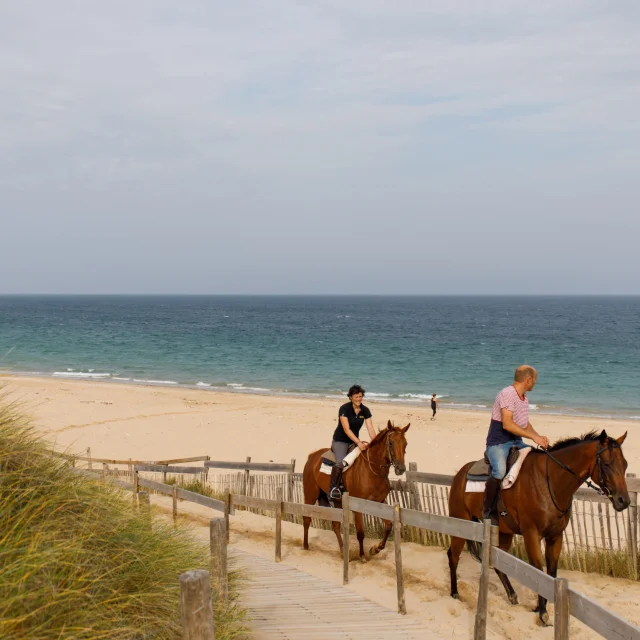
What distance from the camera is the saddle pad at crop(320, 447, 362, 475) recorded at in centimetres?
1093

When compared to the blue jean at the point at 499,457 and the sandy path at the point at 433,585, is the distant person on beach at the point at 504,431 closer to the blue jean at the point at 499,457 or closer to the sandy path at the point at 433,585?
the blue jean at the point at 499,457

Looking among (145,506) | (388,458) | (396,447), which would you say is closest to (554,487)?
(396,447)

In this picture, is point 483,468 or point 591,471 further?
point 483,468

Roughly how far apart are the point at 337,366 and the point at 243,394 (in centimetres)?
1845

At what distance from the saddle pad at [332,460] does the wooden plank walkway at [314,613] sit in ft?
6.99

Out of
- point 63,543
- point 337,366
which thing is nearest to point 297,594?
point 63,543

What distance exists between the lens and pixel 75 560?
16.7ft

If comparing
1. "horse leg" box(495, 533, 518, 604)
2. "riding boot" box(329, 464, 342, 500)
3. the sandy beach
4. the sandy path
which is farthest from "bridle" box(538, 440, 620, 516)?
the sandy beach

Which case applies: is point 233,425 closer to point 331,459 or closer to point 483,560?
point 331,459

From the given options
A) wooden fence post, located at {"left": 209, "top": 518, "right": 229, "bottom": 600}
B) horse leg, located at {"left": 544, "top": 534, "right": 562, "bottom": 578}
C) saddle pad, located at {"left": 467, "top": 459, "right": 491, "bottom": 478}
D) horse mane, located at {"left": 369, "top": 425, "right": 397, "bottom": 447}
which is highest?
horse mane, located at {"left": 369, "top": 425, "right": 397, "bottom": 447}

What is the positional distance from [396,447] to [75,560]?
570cm

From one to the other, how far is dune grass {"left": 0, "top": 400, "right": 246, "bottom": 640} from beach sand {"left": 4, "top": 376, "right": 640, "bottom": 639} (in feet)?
4.79

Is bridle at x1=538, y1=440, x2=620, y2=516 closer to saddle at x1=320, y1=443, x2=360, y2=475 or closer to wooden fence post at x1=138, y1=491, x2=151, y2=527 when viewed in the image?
saddle at x1=320, y1=443, x2=360, y2=475

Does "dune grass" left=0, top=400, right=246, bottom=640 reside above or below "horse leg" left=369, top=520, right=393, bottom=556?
above
